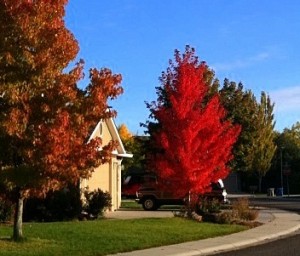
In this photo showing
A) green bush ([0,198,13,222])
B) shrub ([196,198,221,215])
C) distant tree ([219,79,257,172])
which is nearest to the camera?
green bush ([0,198,13,222])

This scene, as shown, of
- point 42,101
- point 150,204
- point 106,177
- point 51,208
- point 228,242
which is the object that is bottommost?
point 228,242

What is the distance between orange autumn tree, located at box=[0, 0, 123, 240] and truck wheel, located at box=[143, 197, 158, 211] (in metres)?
19.3

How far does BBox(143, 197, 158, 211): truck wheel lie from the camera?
35469mm

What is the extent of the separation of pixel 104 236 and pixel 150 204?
56.5 ft

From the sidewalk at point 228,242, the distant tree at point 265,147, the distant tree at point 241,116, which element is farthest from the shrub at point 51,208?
the distant tree at point 265,147

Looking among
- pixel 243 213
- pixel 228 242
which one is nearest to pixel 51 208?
pixel 243 213

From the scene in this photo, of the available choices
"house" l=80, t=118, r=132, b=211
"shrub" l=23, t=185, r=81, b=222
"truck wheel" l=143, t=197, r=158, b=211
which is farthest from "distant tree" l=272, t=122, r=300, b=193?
"shrub" l=23, t=185, r=81, b=222

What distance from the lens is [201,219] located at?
2594 cm

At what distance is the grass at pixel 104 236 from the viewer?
15.6m

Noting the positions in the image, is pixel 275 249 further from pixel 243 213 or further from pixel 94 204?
pixel 94 204

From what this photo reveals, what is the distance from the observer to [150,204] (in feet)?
117

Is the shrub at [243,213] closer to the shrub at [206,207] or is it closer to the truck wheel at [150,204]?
the shrub at [206,207]

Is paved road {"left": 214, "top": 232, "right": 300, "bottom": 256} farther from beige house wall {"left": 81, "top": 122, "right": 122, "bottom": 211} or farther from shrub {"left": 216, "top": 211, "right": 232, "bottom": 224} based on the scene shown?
beige house wall {"left": 81, "top": 122, "right": 122, "bottom": 211}

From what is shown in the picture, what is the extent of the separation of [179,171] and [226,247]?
26.3ft
